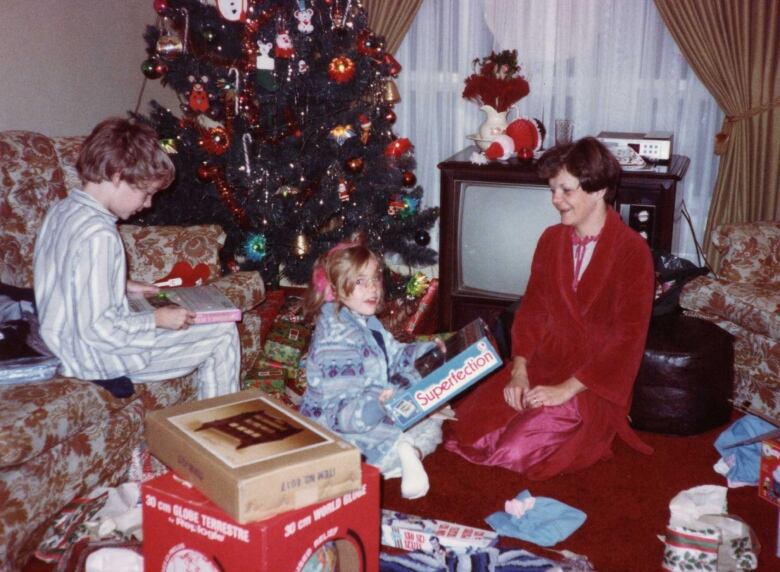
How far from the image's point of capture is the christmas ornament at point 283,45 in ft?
13.3

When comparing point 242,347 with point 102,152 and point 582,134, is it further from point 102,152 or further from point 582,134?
point 582,134

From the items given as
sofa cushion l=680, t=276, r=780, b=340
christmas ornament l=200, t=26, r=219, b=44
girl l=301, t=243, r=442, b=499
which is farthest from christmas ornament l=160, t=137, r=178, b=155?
sofa cushion l=680, t=276, r=780, b=340

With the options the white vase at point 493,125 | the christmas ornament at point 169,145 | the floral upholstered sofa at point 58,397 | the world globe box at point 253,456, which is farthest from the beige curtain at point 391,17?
the world globe box at point 253,456

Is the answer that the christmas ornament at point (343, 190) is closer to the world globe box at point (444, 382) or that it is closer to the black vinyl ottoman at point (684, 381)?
the black vinyl ottoman at point (684, 381)

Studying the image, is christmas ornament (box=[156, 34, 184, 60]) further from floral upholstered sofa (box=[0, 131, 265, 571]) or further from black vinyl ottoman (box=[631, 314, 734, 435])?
black vinyl ottoman (box=[631, 314, 734, 435])

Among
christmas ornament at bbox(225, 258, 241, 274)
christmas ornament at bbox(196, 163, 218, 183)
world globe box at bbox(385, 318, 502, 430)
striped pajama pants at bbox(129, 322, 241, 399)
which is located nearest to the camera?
world globe box at bbox(385, 318, 502, 430)

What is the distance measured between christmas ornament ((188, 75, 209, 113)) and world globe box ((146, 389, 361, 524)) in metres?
2.22

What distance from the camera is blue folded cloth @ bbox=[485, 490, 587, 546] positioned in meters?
2.76

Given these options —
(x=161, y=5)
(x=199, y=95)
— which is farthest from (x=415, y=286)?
(x=161, y=5)

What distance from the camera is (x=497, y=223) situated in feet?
13.8

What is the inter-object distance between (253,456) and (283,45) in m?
2.53

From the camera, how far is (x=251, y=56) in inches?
163

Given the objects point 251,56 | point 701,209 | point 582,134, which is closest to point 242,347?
point 251,56

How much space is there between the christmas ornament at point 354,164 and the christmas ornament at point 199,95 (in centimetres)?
74
